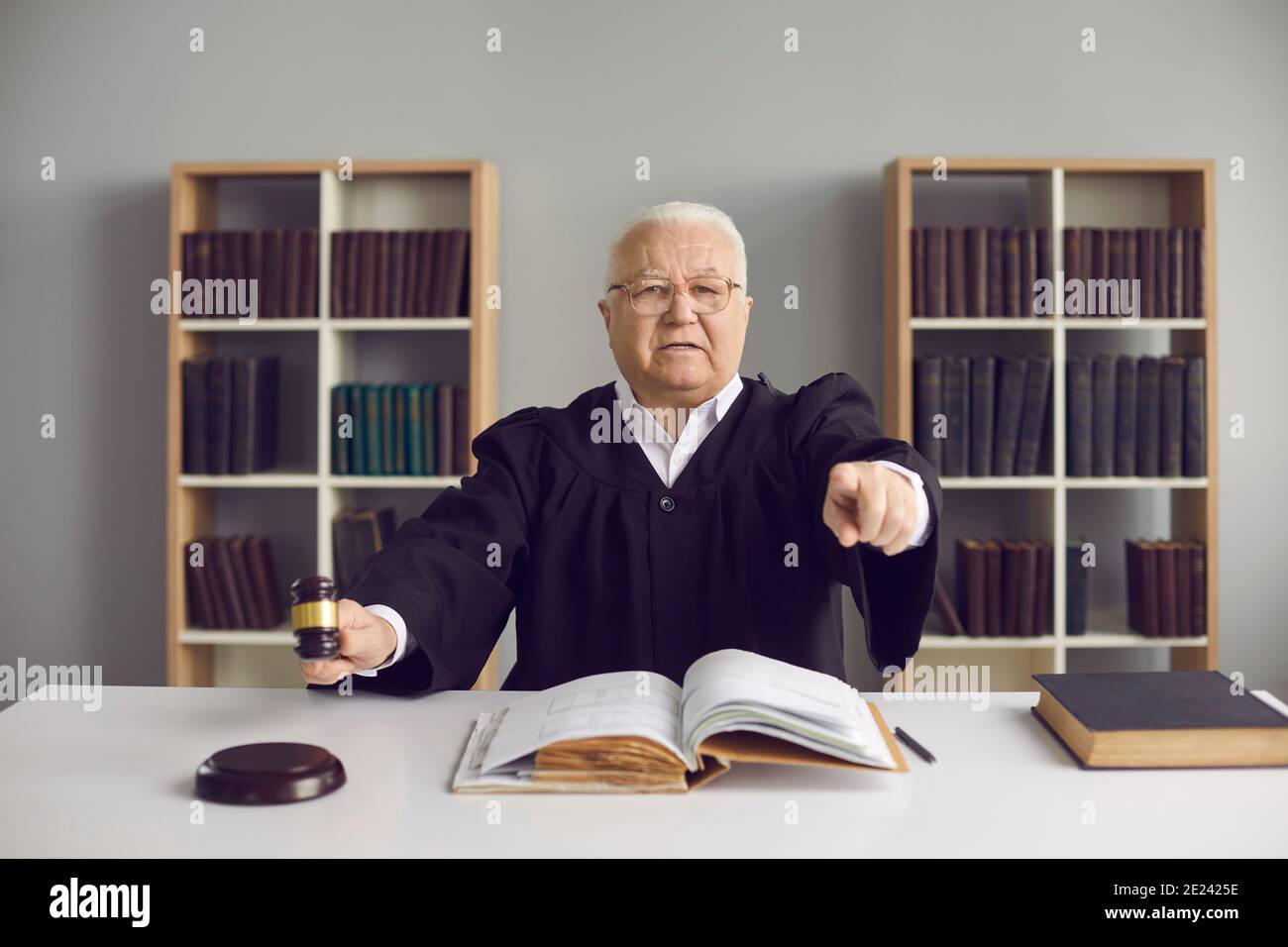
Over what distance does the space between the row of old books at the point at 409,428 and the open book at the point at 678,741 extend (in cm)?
242

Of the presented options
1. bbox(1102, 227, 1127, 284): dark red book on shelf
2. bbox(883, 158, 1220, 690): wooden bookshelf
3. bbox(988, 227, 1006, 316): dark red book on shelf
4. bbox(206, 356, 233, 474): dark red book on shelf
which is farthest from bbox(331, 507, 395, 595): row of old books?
bbox(1102, 227, 1127, 284): dark red book on shelf

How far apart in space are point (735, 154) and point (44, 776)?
10.2 feet

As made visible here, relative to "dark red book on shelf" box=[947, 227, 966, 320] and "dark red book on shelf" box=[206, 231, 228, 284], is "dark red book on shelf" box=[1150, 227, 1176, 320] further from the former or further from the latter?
"dark red book on shelf" box=[206, 231, 228, 284]

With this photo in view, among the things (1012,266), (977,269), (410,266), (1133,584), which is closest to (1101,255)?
(1012,266)

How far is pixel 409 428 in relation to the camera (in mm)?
3752

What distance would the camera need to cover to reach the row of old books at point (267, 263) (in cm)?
374

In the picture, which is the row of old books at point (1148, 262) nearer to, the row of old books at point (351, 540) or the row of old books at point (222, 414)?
the row of old books at point (351, 540)

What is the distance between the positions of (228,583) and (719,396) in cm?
219

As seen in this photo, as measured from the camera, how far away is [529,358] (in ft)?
13.2

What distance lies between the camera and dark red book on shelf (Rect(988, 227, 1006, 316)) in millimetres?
3615

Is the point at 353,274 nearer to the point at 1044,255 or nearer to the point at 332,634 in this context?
the point at 1044,255

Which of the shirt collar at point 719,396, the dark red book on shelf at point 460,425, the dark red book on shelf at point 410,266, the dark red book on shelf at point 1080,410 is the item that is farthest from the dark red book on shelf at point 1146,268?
the dark red book on shelf at point 410,266

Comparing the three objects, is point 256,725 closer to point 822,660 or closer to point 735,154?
point 822,660
